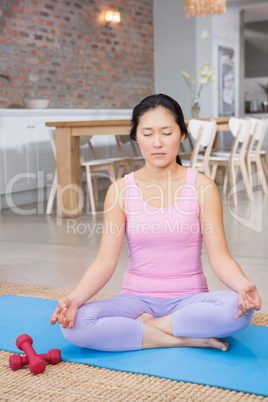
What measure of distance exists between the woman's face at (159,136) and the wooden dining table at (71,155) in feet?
9.14

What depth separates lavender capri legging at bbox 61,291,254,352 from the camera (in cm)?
164

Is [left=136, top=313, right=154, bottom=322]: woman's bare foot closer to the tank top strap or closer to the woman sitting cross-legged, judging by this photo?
the woman sitting cross-legged

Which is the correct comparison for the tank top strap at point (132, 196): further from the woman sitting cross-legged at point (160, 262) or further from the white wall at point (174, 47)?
the white wall at point (174, 47)

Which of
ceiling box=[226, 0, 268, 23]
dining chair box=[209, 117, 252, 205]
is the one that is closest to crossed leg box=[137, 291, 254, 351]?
dining chair box=[209, 117, 252, 205]

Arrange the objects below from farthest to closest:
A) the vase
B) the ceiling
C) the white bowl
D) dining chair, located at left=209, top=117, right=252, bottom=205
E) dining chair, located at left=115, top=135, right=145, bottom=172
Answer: the ceiling, the vase, the white bowl, dining chair, located at left=115, top=135, right=145, bottom=172, dining chair, located at left=209, top=117, right=252, bottom=205

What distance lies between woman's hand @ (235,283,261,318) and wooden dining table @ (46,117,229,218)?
312cm

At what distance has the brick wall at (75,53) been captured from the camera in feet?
20.2

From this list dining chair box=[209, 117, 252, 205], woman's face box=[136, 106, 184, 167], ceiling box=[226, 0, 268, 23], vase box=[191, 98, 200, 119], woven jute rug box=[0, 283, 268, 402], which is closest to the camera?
woven jute rug box=[0, 283, 268, 402]

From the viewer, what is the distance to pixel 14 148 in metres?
5.30

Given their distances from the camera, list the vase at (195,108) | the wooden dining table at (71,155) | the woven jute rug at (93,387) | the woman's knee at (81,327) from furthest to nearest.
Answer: the vase at (195,108) → the wooden dining table at (71,155) → the woman's knee at (81,327) → the woven jute rug at (93,387)

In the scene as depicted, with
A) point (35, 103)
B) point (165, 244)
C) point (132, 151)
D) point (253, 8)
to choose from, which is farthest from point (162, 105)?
point (253, 8)

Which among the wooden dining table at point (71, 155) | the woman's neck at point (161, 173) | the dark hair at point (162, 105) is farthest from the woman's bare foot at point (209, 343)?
the wooden dining table at point (71, 155)

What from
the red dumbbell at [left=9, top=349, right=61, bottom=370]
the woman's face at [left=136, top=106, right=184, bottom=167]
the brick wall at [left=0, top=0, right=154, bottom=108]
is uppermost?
the brick wall at [left=0, top=0, right=154, bottom=108]

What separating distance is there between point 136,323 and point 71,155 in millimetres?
3096
